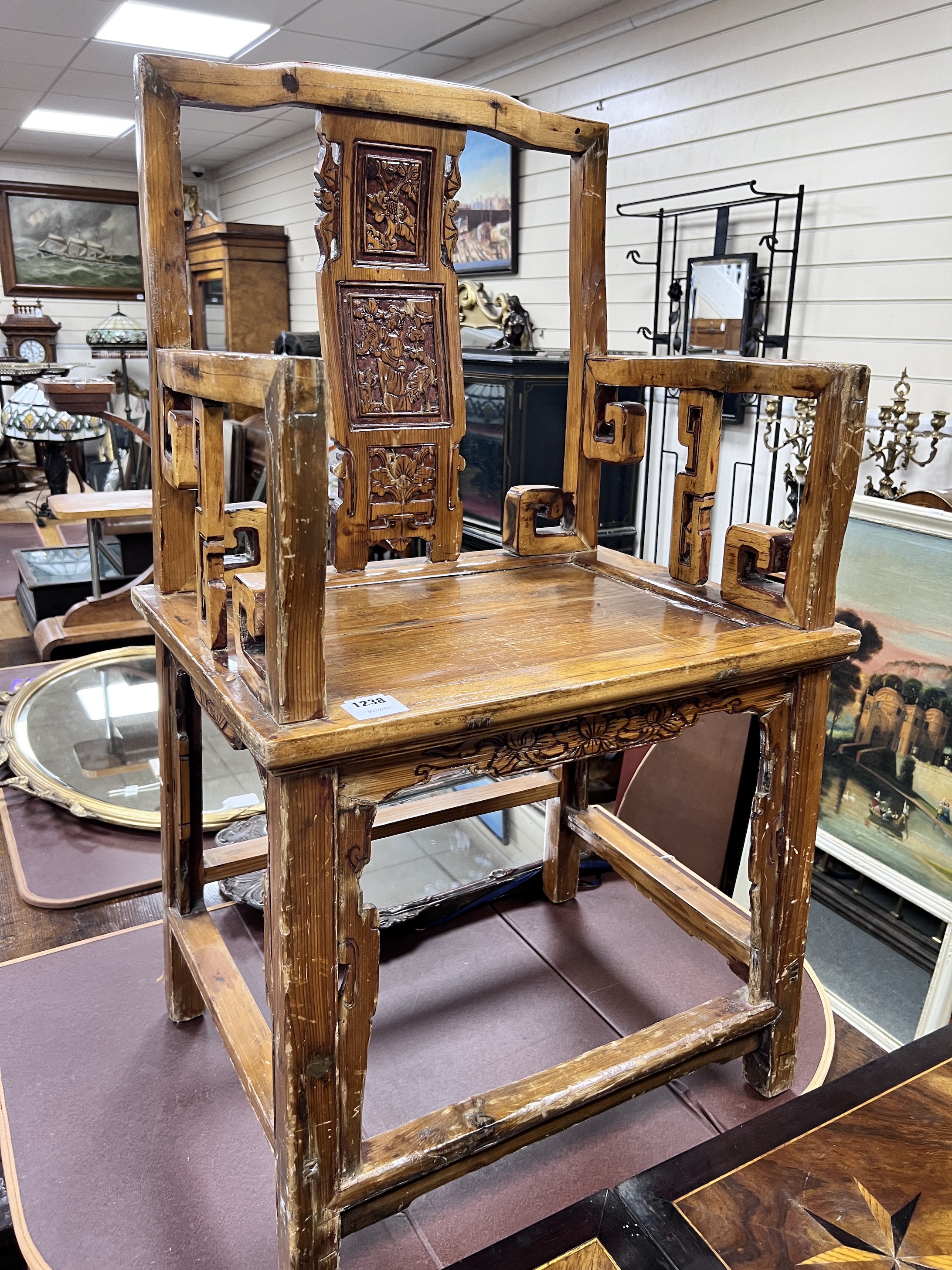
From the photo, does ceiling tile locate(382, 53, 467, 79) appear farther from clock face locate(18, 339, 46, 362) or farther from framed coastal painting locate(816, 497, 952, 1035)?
clock face locate(18, 339, 46, 362)

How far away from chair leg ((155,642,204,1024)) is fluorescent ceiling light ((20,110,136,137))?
5.95 m

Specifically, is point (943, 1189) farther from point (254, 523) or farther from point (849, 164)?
point (849, 164)

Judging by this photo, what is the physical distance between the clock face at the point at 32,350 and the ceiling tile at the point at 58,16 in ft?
12.9

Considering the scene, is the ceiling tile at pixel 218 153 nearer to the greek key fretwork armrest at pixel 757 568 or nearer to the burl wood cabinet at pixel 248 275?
the burl wood cabinet at pixel 248 275

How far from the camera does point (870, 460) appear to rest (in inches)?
103

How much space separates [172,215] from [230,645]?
50cm

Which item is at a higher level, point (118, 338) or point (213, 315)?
point (213, 315)

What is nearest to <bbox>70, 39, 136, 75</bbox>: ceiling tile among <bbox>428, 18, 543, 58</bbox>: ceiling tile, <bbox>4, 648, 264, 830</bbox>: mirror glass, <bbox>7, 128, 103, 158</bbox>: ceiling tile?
<bbox>428, 18, 543, 58</bbox>: ceiling tile

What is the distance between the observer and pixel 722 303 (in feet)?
9.66

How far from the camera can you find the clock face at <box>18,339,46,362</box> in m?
7.72

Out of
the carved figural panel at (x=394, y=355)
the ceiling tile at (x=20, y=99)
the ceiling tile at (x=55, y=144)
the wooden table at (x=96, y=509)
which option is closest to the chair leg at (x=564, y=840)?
the carved figural panel at (x=394, y=355)

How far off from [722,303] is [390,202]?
2007 mm

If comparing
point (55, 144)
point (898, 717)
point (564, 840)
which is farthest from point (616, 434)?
point (55, 144)

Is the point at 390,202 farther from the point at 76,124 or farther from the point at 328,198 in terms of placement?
the point at 76,124
